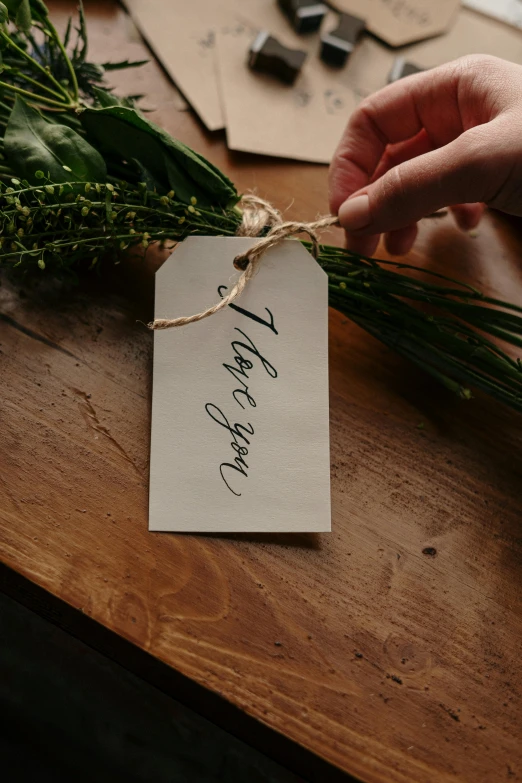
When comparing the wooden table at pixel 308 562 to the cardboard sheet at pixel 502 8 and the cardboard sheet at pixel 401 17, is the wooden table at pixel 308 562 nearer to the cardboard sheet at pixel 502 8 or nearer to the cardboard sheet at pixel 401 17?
the cardboard sheet at pixel 401 17

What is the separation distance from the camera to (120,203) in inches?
27.7

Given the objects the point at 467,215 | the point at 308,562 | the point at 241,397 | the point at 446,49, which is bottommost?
the point at 308,562

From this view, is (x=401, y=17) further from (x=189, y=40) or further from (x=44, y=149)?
(x=44, y=149)

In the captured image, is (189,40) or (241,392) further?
(189,40)

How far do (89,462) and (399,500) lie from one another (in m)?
0.37

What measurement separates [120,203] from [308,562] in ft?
1.52

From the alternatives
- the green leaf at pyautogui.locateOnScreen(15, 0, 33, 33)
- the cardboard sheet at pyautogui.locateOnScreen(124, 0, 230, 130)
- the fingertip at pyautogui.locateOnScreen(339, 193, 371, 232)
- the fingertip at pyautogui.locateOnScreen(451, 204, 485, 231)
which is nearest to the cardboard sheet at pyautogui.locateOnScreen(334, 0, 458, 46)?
the cardboard sheet at pyautogui.locateOnScreen(124, 0, 230, 130)

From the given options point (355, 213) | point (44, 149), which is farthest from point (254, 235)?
point (44, 149)

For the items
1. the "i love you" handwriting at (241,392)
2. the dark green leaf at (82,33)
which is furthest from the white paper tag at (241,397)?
the dark green leaf at (82,33)

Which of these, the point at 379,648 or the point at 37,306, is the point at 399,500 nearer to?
the point at 379,648

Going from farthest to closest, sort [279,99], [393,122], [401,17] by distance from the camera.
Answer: [401,17]
[279,99]
[393,122]

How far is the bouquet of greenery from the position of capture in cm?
66

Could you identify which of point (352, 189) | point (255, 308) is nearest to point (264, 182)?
point (352, 189)

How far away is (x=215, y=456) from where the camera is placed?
69 centimetres
